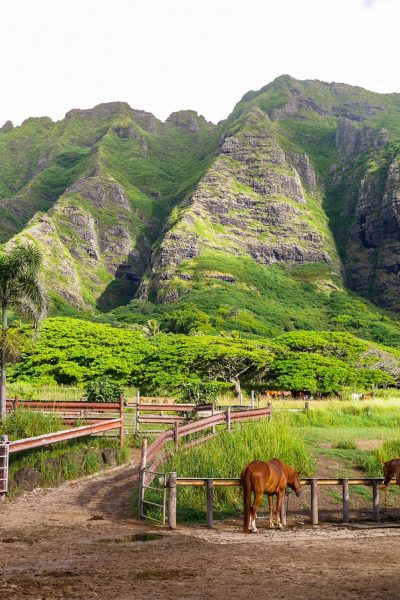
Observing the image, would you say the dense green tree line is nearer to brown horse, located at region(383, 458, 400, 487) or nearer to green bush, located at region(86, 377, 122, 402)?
green bush, located at region(86, 377, 122, 402)

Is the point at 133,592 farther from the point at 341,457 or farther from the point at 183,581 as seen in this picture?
the point at 341,457

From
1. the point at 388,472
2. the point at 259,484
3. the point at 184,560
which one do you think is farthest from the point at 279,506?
the point at 184,560

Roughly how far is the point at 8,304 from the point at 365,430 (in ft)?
60.2

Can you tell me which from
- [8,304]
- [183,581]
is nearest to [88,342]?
[8,304]

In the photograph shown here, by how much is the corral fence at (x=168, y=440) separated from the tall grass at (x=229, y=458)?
1.81 feet

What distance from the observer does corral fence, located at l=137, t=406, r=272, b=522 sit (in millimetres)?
14305

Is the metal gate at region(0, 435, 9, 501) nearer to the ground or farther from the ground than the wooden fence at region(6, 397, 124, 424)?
nearer to the ground

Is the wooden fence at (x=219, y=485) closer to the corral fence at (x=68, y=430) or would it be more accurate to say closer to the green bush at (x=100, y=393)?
the corral fence at (x=68, y=430)

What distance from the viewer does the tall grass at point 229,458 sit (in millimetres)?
15914

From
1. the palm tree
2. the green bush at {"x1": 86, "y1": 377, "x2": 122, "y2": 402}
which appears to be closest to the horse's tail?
the palm tree

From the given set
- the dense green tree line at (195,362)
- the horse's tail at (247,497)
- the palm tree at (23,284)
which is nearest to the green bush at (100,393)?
the palm tree at (23,284)

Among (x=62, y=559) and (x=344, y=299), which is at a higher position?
(x=344, y=299)

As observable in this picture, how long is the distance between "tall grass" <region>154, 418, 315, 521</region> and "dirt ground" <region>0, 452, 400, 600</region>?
156cm

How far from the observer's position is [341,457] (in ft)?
69.7
